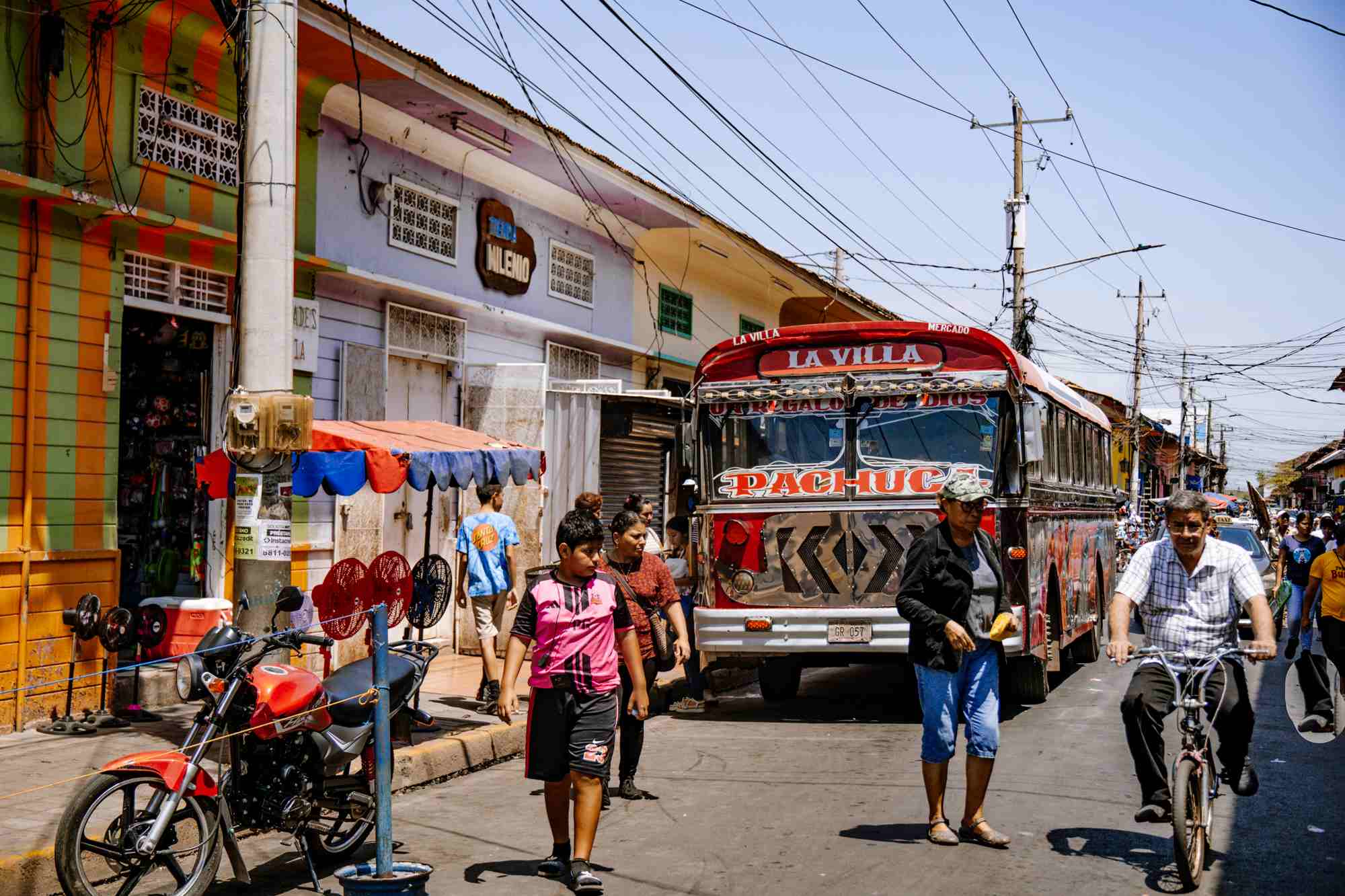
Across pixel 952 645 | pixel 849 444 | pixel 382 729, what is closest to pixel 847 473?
pixel 849 444

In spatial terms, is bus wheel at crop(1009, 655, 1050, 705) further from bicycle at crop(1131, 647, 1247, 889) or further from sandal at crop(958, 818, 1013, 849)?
bicycle at crop(1131, 647, 1247, 889)

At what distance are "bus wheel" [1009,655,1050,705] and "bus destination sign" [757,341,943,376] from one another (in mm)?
2656

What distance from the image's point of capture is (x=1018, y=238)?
28141 millimetres

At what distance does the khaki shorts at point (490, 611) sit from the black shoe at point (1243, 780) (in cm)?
570

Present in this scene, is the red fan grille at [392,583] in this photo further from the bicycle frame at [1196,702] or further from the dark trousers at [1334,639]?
the dark trousers at [1334,639]

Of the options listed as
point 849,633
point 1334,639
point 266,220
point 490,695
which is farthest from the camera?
point 490,695

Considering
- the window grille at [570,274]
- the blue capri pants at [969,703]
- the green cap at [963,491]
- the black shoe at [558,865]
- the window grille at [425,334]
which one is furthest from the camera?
the window grille at [570,274]

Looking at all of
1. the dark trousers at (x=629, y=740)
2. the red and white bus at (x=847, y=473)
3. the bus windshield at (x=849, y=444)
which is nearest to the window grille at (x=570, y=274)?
the red and white bus at (x=847, y=473)

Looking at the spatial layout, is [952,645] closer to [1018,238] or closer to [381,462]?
[381,462]

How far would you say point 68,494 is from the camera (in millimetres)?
9305

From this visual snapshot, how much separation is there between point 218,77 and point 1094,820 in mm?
8691

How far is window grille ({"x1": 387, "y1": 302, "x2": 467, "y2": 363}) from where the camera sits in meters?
13.1

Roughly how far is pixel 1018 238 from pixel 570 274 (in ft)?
46.6

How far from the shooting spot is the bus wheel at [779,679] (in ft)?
38.8
